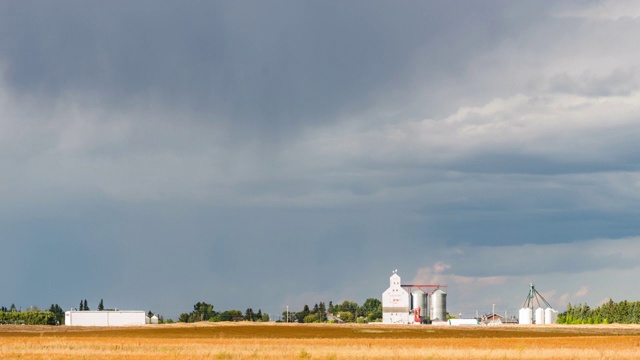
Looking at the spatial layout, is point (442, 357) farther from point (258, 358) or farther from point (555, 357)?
point (258, 358)

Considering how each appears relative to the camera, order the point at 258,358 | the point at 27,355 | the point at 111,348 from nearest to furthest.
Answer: the point at 258,358 → the point at 27,355 → the point at 111,348

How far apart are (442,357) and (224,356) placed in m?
16.6

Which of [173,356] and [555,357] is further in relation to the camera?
[555,357]

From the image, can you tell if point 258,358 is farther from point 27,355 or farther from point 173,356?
point 27,355

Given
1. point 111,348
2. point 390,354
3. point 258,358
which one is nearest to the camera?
point 258,358

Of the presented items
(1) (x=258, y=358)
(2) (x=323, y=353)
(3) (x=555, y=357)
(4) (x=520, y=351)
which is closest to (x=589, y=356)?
(3) (x=555, y=357)

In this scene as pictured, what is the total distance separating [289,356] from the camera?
68.6 m

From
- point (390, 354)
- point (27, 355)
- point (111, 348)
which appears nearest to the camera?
point (27, 355)

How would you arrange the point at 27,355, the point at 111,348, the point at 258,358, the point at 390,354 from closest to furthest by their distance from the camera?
the point at 258,358 < the point at 27,355 < the point at 390,354 < the point at 111,348

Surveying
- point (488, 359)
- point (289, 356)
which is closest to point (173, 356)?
point (289, 356)

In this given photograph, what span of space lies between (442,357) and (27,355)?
3165cm

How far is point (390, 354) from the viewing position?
73.6 metres

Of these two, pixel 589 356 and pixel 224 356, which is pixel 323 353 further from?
pixel 589 356

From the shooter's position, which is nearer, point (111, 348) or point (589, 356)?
point (589, 356)
